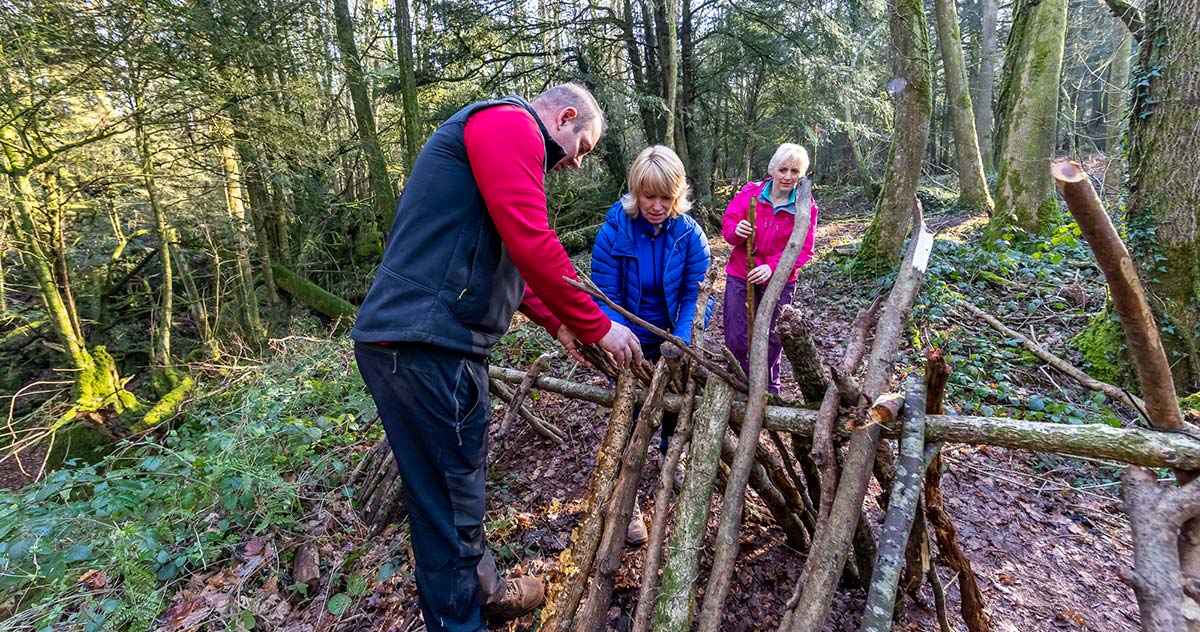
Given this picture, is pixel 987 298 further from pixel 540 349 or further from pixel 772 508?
pixel 540 349

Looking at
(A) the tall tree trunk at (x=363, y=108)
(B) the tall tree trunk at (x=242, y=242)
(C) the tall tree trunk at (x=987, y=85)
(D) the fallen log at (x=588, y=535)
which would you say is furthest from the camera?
(C) the tall tree trunk at (x=987, y=85)

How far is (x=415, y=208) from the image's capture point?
188 centimetres

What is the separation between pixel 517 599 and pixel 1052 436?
89.3 inches

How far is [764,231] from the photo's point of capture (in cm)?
379

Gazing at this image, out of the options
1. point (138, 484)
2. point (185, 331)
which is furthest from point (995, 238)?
point (185, 331)

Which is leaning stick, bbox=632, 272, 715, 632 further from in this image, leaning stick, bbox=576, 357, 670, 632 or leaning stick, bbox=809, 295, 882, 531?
leaning stick, bbox=809, 295, 882, 531

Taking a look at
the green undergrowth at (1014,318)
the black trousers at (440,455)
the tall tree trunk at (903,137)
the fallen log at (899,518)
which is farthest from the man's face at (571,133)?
the tall tree trunk at (903,137)

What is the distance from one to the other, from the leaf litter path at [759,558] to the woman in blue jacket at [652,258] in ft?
2.12

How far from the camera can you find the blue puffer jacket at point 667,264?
289cm

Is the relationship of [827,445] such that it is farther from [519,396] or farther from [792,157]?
[792,157]

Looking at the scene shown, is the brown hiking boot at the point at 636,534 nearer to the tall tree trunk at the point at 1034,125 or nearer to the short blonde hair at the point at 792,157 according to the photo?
the short blonde hair at the point at 792,157

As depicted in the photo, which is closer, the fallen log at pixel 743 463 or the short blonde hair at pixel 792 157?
the fallen log at pixel 743 463

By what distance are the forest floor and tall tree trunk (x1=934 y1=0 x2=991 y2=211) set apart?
7256 mm

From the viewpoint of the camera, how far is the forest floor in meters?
2.41
